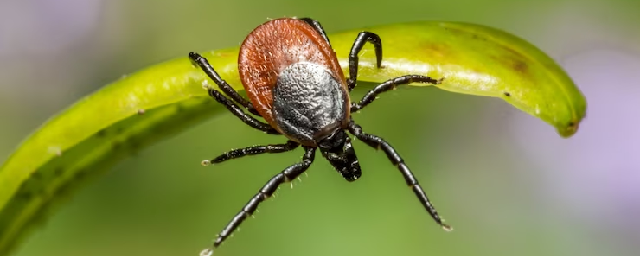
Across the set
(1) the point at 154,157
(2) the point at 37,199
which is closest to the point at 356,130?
(2) the point at 37,199

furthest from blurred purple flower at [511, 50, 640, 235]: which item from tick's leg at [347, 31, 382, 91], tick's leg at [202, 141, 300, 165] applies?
tick's leg at [347, 31, 382, 91]

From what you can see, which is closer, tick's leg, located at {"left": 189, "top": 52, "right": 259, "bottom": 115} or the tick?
tick's leg, located at {"left": 189, "top": 52, "right": 259, "bottom": 115}

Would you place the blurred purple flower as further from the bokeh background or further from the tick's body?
the tick's body

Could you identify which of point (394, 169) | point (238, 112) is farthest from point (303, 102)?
point (394, 169)

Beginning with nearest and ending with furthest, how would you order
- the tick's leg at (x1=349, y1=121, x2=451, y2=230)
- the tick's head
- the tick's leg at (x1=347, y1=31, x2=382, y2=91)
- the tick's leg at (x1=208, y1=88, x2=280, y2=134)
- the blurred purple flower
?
the tick's leg at (x1=347, y1=31, x2=382, y2=91) < the tick's leg at (x1=208, y1=88, x2=280, y2=134) < the tick's leg at (x1=349, y1=121, x2=451, y2=230) < the tick's head < the blurred purple flower

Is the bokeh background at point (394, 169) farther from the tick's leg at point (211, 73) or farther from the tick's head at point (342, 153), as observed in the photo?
the tick's leg at point (211, 73)

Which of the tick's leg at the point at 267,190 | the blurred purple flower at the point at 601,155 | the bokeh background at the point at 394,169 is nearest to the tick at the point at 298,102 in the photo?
the tick's leg at the point at 267,190

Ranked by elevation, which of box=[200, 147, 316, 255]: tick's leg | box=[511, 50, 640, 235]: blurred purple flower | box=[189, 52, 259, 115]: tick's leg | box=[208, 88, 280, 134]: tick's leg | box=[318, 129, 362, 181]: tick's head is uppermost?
box=[189, 52, 259, 115]: tick's leg
